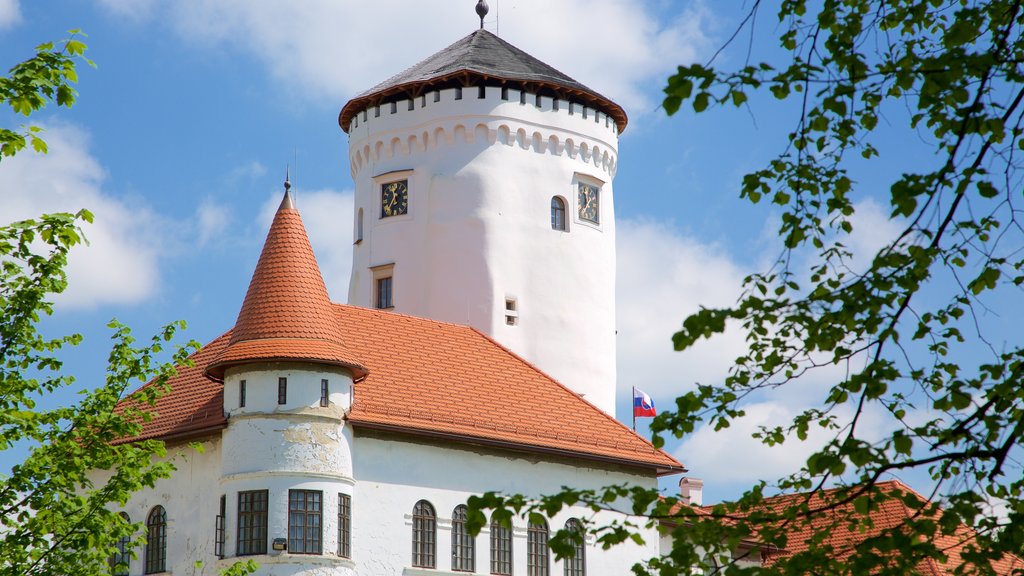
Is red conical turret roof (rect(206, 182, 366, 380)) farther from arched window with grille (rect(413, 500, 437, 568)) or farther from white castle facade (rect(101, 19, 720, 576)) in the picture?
arched window with grille (rect(413, 500, 437, 568))

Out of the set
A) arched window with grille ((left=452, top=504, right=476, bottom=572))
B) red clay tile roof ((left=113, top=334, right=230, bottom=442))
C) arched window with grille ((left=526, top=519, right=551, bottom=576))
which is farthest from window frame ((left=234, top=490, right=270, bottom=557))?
arched window with grille ((left=526, top=519, right=551, bottom=576))

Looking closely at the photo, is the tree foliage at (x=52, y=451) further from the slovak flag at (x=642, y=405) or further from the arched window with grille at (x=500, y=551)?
the slovak flag at (x=642, y=405)

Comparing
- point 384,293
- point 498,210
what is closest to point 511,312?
point 498,210

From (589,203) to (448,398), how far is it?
14.5m

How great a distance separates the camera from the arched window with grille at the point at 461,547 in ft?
108

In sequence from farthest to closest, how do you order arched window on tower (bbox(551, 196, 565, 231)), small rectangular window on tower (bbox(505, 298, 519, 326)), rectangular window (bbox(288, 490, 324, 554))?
arched window on tower (bbox(551, 196, 565, 231)) → small rectangular window on tower (bbox(505, 298, 519, 326)) → rectangular window (bbox(288, 490, 324, 554))

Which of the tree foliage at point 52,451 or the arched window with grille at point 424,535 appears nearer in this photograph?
the tree foliage at point 52,451

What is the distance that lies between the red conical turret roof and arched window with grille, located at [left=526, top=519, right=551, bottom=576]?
17.6ft

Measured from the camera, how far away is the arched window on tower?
46.7 metres

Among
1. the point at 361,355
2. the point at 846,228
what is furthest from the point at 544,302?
the point at 846,228

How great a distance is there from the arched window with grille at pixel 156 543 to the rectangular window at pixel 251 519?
7.14ft

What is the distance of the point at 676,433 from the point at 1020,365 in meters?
2.64

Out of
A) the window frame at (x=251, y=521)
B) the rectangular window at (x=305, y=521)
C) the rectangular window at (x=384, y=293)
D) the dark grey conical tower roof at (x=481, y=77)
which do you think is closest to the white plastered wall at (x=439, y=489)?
Result: the rectangular window at (x=305, y=521)

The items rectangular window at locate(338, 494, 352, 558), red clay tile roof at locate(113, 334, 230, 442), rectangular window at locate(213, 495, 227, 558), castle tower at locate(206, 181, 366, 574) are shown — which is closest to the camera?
castle tower at locate(206, 181, 366, 574)
